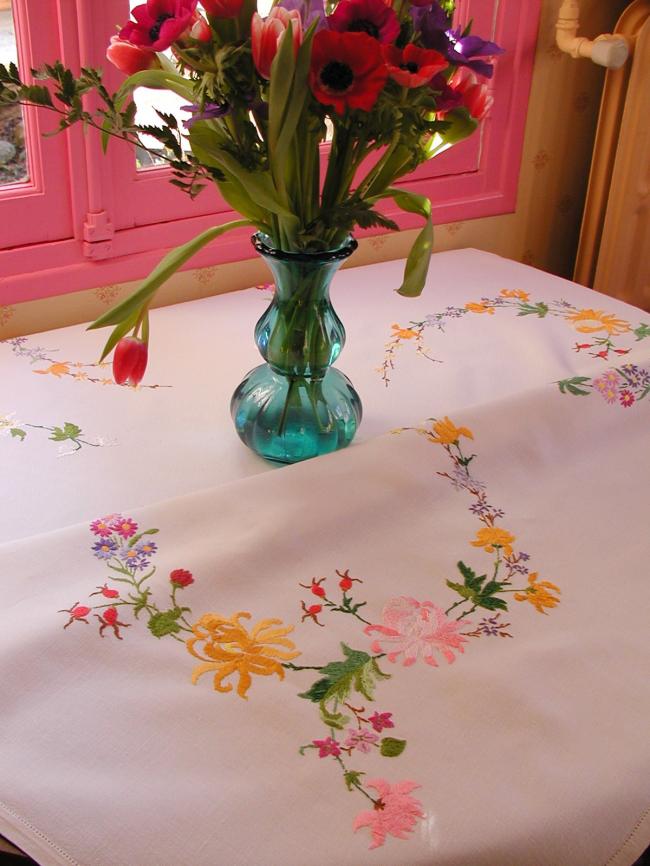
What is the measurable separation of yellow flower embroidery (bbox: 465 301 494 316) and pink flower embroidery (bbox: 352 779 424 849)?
3.24ft

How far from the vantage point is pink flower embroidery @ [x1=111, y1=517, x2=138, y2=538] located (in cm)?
98

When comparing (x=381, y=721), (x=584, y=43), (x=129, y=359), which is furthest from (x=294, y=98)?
(x=584, y=43)

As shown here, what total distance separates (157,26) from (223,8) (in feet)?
0.24

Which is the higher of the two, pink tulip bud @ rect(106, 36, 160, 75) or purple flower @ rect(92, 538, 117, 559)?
pink tulip bud @ rect(106, 36, 160, 75)

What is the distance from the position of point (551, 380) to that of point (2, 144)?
0.87 metres

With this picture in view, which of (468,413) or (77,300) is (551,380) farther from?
(77,300)

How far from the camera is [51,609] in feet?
2.90

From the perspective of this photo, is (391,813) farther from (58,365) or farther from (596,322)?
(596,322)

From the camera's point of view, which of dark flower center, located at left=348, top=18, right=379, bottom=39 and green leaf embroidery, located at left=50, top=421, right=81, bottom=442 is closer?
dark flower center, located at left=348, top=18, right=379, bottom=39

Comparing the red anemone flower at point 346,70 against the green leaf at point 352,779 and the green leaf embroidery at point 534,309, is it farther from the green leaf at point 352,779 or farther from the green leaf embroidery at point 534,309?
the green leaf embroidery at point 534,309

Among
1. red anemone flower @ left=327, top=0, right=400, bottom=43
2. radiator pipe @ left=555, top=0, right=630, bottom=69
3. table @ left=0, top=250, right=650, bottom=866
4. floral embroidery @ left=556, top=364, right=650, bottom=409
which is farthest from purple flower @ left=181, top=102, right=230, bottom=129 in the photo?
radiator pipe @ left=555, top=0, right=630, bottom=69

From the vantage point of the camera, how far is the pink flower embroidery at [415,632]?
880mm

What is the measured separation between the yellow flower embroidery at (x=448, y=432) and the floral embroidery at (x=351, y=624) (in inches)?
5.5

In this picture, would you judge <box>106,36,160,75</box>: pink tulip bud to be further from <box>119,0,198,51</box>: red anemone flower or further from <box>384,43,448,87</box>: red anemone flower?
<box>384,43,448,87</box>: red anemone flower
